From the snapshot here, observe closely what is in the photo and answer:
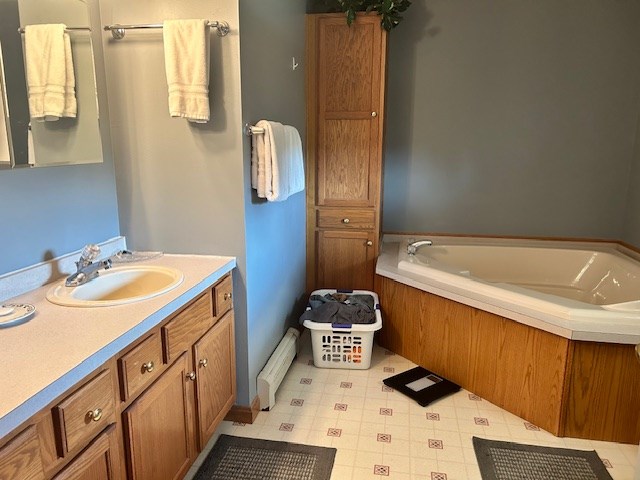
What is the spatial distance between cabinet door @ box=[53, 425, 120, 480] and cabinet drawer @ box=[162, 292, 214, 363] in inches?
13.1

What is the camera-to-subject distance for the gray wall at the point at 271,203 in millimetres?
2098

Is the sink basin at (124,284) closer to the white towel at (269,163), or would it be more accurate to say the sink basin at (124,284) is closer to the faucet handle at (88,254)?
the faucet handle at (88,254)

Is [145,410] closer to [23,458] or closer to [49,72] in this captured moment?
[23,458]

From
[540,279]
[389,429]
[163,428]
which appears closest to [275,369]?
[389,429]

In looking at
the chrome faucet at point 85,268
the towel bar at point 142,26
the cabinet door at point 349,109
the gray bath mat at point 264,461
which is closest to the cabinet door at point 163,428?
the gray bath mat at point 264,461

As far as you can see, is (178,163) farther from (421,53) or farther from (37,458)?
(421,53)

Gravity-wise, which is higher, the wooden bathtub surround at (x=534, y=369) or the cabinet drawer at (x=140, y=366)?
the cabinet drawer at (x=140, y=366)

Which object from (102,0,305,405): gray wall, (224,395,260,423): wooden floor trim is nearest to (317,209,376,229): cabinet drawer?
(102,0,305,405): gray wall

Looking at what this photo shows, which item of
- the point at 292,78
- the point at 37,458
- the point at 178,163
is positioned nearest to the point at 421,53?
the point at 292,78

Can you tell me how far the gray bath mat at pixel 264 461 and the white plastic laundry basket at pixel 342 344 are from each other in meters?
0.74

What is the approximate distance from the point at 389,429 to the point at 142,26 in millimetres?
2035

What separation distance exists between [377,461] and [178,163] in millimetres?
1518

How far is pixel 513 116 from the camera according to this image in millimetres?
3428

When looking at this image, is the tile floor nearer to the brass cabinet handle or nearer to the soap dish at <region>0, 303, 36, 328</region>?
the brass cabinet handle
